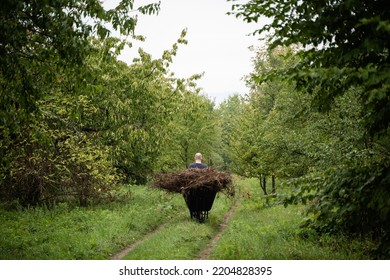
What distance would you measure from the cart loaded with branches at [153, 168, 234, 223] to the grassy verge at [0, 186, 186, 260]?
1464 mm

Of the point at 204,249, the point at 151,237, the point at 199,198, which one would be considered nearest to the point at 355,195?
the point at 204,249

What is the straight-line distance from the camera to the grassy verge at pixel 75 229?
8336 mm

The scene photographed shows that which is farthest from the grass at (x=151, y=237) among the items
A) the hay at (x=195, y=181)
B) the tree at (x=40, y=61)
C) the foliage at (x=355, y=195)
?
the tree at (x=40, y=61)

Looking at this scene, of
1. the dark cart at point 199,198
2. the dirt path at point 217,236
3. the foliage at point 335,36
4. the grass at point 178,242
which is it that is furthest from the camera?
the dark cart at point 199,198

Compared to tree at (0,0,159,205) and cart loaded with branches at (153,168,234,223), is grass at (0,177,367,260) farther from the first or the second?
tree at (0,0,159,205)

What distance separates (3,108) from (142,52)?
11069 millimetres

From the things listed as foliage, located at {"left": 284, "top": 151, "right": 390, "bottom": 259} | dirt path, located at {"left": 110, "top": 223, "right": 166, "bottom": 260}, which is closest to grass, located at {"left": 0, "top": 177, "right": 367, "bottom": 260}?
dirt path, located at {"left": 110, "top": 223, "right": 166, "bottom": 260}

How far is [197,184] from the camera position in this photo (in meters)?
11.0

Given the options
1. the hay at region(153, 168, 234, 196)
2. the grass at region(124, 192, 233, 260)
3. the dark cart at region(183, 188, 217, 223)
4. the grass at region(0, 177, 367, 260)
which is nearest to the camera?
the grass at region(0, 177, 367, 260)

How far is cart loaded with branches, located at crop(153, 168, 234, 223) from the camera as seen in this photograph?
11133 millimetres

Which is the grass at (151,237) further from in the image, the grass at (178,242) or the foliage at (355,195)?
the foliage at (355,195)

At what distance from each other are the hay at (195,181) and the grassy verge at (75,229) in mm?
1442

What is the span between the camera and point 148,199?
1691 cm

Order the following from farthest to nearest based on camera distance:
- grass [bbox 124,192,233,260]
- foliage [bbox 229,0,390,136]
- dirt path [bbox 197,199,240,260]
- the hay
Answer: the hay → dirt path [bbox 197,199,240,260] → grass [bbox 124,192,233,260] → foliage [bbox 229,0,390,136]
